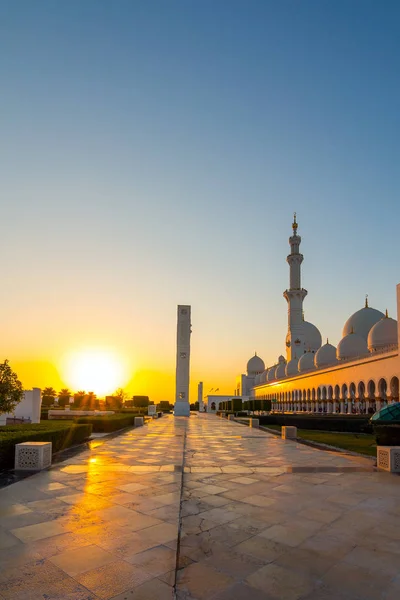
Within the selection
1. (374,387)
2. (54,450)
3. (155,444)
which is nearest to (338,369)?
(374,387)

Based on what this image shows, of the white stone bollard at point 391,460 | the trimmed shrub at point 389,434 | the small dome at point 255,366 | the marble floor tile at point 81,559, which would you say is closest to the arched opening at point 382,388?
the trimmed shrub at point 389,434

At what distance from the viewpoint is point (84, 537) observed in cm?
513

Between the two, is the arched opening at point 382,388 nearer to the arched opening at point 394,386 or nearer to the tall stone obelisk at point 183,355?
the arched opening at point 394,386

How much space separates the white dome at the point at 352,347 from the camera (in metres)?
48.8

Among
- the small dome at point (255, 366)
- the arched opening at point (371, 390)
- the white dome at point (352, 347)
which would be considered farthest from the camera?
the small dome at point (255, 366)

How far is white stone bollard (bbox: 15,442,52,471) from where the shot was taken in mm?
9930

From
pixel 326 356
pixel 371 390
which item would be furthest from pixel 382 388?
pixel 326 356

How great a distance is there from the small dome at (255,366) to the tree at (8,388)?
296 ft

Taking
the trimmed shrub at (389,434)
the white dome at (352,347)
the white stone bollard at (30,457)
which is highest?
the white dome at (352,347)

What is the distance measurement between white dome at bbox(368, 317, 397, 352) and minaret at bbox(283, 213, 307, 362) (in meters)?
29.3

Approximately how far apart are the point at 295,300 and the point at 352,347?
79.5 feet

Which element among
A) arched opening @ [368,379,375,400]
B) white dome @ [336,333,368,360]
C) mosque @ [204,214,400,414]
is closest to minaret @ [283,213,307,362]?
mosque @ [204,214,400,414]

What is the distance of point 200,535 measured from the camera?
5.31 metres

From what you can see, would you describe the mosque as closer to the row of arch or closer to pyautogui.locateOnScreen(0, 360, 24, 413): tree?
the row of arch
